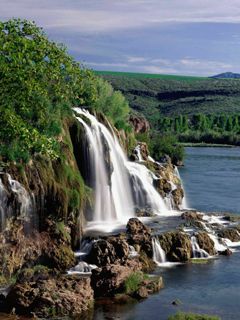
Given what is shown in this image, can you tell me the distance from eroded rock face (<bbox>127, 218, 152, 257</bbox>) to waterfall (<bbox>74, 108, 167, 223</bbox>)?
544cm

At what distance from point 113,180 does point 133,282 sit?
1709 cm

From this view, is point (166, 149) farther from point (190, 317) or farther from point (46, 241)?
point (190, 317)

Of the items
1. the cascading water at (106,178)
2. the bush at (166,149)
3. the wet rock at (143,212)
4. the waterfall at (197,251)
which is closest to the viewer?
the waterfall at (197,251)

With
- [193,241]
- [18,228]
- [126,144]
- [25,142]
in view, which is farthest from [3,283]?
[126,144]

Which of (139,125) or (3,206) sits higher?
(3,206)

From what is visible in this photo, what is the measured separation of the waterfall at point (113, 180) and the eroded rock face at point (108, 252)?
800 centimetres

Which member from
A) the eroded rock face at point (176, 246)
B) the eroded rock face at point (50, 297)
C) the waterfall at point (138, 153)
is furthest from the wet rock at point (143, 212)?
the eroded rock face at point (50, 297)

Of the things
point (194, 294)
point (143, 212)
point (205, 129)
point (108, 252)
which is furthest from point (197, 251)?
point (205, 129)

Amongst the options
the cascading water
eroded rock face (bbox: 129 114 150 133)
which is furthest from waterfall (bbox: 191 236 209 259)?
eroded rock face (bbox: 129 114 150 133)

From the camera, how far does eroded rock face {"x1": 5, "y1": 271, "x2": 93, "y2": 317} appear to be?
99.5 feet

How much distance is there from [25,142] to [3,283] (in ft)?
26.6

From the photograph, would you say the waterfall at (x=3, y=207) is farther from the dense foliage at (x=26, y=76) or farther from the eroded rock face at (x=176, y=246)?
the eroded rock face at (x=176, y=246)

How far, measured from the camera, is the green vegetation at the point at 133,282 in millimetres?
33322

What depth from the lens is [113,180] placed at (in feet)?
164
